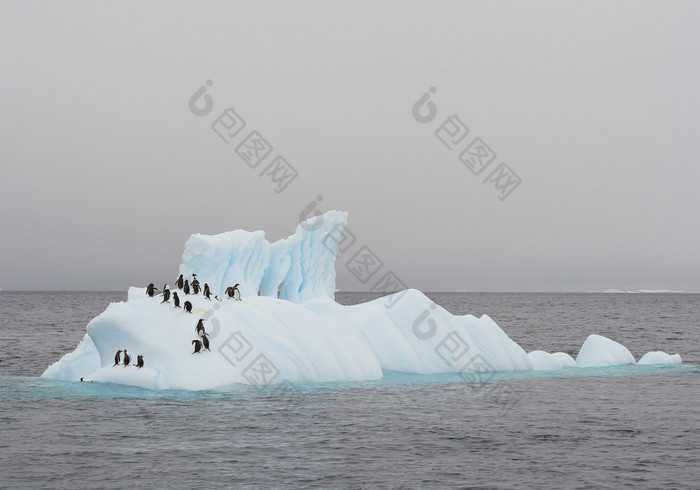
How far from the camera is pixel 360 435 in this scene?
25406 millimetres

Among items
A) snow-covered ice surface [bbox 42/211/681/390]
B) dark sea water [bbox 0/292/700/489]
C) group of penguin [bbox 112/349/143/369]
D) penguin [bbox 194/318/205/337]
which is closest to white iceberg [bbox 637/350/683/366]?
snow-covered ice surface [bbox 42/211/681/390]

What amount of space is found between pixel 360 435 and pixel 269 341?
404 inches

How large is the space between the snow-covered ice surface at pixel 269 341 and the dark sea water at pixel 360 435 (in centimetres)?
109

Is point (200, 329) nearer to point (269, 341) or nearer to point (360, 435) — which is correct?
point (269, 341)

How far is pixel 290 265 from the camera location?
55.9m

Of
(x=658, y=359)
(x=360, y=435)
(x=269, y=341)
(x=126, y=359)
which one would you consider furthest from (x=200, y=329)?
(x=658, y=359)

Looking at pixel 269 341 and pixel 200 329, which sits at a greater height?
pixel 269 341

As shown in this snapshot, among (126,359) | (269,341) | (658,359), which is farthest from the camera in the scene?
(658,359)

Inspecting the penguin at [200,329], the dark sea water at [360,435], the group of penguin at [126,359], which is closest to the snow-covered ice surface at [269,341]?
the group of penguin at [126,359]

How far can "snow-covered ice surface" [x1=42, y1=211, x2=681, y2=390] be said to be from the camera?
32812 mm

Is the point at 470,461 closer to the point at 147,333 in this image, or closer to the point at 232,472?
the point at 232,472

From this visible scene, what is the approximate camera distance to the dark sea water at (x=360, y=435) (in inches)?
807

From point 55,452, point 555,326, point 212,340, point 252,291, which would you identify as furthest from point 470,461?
point 555,326

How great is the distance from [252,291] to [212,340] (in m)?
17.9
